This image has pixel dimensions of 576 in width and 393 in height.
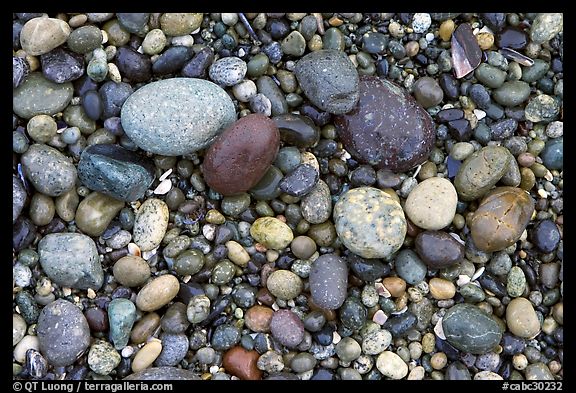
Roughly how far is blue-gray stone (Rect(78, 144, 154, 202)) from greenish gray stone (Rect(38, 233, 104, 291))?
198 millimetres

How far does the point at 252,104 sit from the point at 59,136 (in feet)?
2.33

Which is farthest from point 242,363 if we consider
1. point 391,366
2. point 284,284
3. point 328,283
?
point 391,366

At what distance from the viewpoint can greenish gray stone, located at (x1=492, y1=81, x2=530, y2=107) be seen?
245 cm

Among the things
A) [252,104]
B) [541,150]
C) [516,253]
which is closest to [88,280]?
[252,104]

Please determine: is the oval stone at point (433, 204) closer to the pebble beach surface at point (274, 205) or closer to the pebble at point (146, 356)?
the pebble beach surface at point (274, 205)

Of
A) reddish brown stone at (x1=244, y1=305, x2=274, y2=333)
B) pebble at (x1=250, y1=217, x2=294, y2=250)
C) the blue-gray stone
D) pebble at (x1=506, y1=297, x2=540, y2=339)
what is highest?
the blue-gray stone

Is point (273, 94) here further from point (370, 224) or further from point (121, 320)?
point (121, 320)

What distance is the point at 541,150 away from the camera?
96.5 inches

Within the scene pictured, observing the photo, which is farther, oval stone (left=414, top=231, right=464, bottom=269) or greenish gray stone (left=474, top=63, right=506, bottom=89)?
greenish gray stone (left=474, top=63, right=506, bottom=89)

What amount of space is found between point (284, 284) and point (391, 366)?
0.48 meters

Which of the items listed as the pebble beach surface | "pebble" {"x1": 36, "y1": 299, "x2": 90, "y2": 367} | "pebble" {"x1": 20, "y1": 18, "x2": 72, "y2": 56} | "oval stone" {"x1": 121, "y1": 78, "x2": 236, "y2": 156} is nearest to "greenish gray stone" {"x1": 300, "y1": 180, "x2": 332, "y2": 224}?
the pebble beach surface

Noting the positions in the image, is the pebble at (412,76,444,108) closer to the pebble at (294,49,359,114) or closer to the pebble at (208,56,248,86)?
the pebble at (294,49,359,114)

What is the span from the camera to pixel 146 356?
87.8 inches

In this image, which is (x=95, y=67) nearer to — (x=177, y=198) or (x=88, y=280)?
(x=177, y=198)
